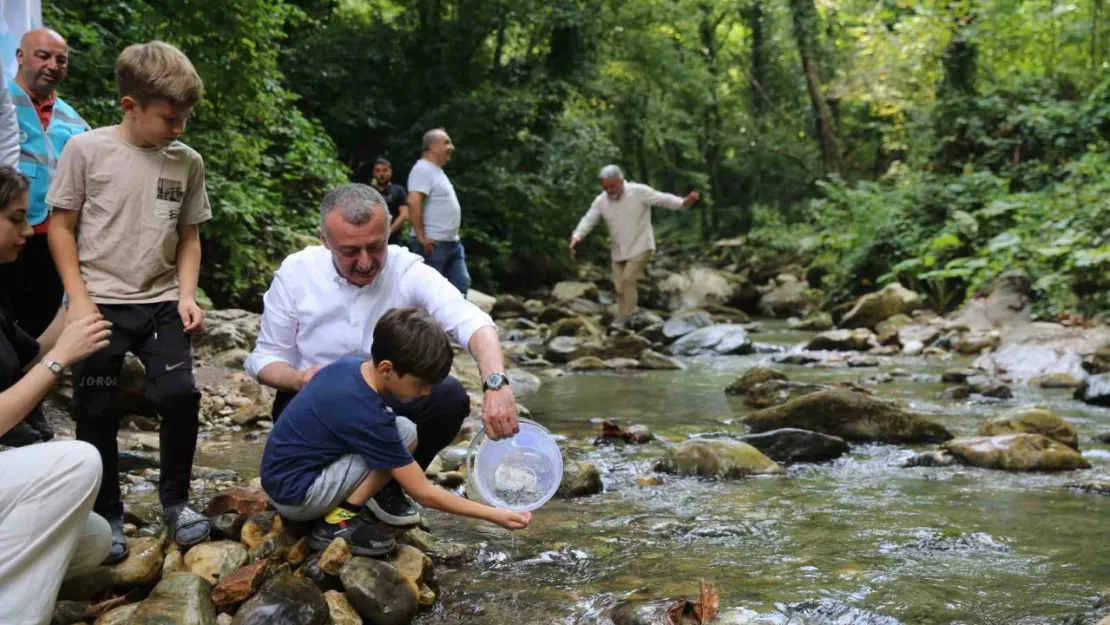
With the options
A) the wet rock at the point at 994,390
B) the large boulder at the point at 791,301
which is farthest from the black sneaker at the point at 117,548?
the large boulder at the point at 791,301

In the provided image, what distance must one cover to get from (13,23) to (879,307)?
10751mm

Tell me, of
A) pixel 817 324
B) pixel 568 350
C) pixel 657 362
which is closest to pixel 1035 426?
pixel 657 362

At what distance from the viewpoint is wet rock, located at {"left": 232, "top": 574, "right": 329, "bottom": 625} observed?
104 inches

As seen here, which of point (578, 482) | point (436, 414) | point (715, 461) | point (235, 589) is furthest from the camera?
point (715, 461)

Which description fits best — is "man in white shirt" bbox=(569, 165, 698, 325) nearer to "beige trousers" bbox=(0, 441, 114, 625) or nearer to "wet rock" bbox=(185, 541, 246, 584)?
"wet rock" bbox=(185, 541, 246, 584)

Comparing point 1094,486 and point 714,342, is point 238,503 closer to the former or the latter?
point 1094,486

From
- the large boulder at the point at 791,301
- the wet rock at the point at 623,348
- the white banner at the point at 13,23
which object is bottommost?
the large boulder at the point at 791,301

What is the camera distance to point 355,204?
121 inches

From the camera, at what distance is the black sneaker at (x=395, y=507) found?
321cm

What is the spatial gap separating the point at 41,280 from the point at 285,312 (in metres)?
0.88

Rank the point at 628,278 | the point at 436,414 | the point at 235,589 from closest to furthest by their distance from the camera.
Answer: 1. the point at 235,589
2. the point at 436,414
3. the point at 628,278

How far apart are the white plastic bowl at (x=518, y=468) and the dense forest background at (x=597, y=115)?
5073 millimetres

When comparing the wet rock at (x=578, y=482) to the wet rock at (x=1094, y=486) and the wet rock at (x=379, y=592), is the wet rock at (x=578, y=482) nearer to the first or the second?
the wet rock at (x=379, y=592)

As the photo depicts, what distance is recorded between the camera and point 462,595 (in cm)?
310
